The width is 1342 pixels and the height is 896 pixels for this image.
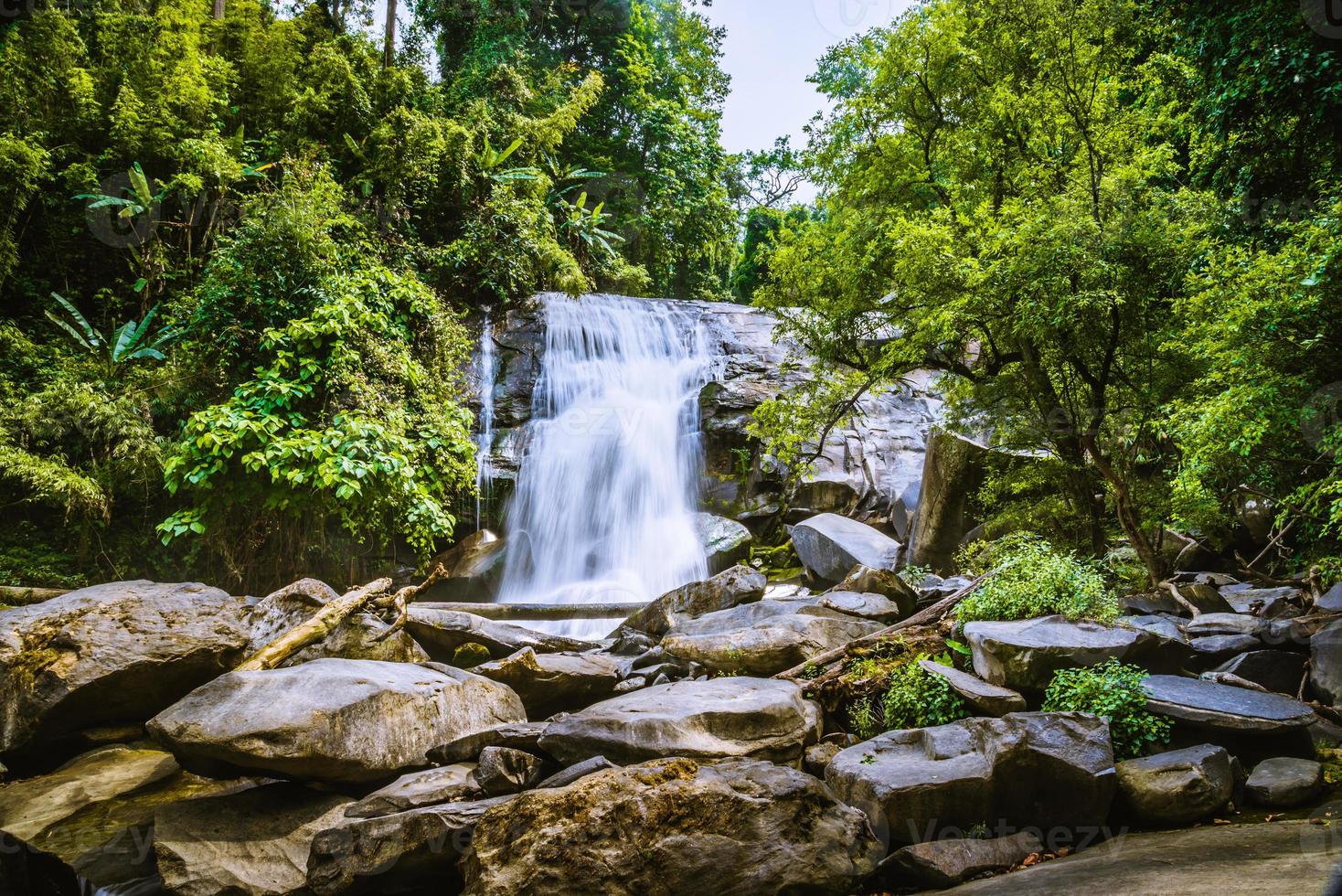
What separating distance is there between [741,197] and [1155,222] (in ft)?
88.1

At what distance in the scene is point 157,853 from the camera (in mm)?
4109

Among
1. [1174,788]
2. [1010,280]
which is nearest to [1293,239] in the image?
[1010,280]

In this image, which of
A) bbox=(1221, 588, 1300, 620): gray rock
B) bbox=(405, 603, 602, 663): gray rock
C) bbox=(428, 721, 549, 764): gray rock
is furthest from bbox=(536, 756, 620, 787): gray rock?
bbox=(1221, 588, 1300, 620): gray rock

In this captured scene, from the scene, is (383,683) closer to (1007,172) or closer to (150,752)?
(150,752)

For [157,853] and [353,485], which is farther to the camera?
[353,485]

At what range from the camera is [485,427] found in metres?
14.2

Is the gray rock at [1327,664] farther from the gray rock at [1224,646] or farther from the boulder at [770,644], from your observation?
the boulder at [770,644]

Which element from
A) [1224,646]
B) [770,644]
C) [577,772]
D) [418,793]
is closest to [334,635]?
[418,793]

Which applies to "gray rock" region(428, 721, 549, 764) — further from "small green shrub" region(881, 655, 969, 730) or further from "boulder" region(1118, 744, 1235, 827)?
"boulder" region(1118, 744, 1235, 827)

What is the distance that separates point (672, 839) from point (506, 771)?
1.67m

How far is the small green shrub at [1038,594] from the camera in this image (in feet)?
17.6

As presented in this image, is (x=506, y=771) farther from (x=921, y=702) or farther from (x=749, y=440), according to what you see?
(x=749, y=440)

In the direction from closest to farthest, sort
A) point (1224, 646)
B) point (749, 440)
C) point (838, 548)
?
point (1224, 646)
point (838, 548)
point (749, 440)

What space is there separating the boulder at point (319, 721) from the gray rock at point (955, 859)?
3.29 meters
